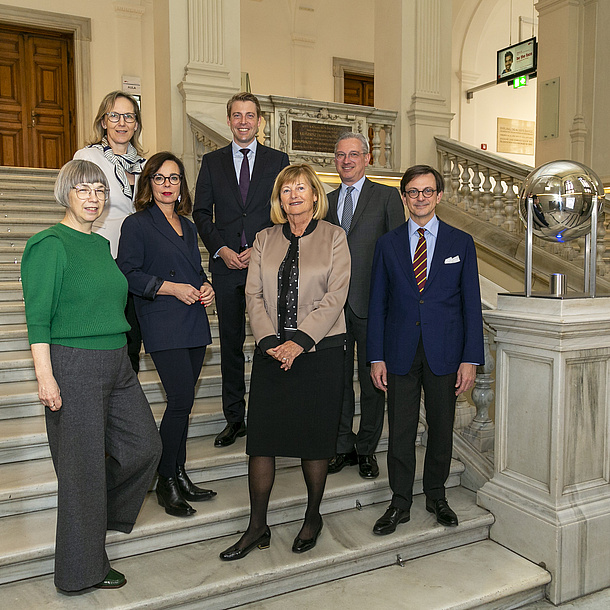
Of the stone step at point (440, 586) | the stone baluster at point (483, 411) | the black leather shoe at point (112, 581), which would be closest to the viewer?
the black leather shoe at point (112, 581)

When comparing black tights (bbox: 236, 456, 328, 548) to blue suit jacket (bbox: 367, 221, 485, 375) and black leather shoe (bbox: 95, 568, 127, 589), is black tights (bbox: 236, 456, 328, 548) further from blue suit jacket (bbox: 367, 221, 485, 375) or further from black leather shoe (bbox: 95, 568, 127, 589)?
blue suit jacket (bbox: 367, 221, 485, 375)

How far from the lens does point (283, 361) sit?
2561mm

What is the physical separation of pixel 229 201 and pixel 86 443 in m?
1.54

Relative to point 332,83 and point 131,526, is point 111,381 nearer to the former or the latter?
point 131,526

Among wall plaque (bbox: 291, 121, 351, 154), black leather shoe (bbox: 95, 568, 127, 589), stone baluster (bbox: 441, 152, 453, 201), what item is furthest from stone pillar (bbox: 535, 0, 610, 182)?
A: black leather shoe (bbox: 95, 568, 127, 589)

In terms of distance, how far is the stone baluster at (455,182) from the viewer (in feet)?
24.1

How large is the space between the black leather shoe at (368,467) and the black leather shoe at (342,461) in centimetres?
11

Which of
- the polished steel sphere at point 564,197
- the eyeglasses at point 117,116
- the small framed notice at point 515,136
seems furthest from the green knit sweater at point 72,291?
the small framed notice at point 515,136

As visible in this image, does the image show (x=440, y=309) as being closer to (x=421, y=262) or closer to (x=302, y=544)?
(x=421, y=262)

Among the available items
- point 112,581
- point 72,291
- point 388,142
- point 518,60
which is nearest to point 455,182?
point 388,142

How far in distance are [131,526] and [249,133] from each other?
80.2 inches

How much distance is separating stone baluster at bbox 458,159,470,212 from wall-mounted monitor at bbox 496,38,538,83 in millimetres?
3985

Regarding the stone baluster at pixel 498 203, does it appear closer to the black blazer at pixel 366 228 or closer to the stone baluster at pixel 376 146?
the stone baluster at pixel 376 146

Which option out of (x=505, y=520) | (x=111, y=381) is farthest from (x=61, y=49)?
(x=505, y=520)
